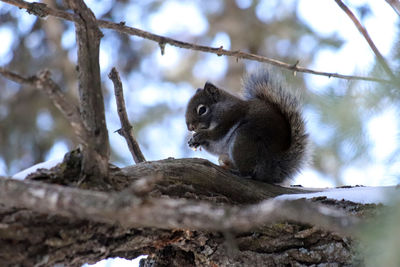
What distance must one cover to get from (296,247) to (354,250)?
0.21m

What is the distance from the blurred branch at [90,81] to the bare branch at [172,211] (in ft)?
1.11

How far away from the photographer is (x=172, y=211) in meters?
1.13

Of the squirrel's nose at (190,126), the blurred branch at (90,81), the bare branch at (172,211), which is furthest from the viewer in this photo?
the squirrel's nose at (190,126)

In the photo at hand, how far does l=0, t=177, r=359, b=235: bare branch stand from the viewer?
1.10 m

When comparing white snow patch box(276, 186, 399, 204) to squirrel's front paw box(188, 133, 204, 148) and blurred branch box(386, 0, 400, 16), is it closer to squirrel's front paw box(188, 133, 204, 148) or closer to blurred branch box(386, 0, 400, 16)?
blurred branch box(386, 0, 400, 16)

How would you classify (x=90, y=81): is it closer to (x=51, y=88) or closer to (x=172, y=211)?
(x=51, y=88)

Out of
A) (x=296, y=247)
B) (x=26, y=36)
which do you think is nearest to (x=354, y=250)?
(x=296, y=247)

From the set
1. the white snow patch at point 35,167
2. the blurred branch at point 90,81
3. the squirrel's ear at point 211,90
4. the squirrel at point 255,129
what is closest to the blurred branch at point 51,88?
the blurred branch at point 90,81

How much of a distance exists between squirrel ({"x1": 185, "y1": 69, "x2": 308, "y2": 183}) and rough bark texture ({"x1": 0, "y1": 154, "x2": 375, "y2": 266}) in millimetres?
400

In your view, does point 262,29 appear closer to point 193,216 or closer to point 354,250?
point 354,250

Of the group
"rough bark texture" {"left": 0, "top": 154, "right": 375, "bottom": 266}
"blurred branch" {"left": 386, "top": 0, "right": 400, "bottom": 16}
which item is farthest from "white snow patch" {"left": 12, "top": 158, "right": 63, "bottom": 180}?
"blurred branch" {"left": 386, "top": 0, "right": 400, "bottom": 16}

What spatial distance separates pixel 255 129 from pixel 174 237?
1.04 metres

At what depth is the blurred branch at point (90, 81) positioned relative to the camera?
151cm

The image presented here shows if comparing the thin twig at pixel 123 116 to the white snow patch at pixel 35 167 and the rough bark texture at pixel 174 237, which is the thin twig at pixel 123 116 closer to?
the rough bark texture at pixel 174 237
